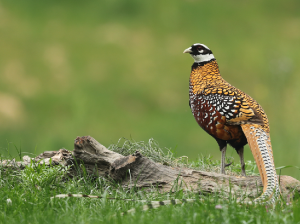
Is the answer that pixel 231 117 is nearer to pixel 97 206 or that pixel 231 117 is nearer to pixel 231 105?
pixel 231 105

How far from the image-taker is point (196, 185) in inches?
208

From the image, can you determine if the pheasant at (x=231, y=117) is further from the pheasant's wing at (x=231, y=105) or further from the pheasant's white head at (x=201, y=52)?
the pheasant's white head at (x=201, y=52)

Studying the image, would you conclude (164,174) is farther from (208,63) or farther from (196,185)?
(208,63)

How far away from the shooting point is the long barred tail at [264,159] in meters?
4.79

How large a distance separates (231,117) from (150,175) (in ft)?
4.95

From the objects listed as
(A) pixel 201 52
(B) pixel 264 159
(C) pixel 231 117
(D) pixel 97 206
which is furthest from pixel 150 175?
(A) pixel 201 52

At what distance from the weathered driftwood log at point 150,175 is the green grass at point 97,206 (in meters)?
0.15

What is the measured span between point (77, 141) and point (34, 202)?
129 cm

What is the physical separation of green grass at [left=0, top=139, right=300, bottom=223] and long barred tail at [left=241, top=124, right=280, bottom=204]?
0.73 ft

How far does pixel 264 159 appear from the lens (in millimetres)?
5129

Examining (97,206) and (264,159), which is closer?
(97,206)

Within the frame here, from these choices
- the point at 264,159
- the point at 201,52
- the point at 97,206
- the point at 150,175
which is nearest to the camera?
the point at 97,206

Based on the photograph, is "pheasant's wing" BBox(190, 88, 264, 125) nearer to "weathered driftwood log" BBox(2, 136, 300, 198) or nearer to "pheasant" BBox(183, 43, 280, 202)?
"pheasant" BBox(183, 43, 280, 202)

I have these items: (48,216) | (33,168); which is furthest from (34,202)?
(33,168)
